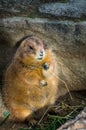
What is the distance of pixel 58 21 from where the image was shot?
4465 mm

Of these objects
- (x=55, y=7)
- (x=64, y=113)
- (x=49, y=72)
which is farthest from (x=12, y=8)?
(x=64, y=113)

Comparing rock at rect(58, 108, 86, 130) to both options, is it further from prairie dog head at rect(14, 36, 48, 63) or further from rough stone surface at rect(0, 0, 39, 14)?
rough stone surface at rect(0, 0, 39, 14)

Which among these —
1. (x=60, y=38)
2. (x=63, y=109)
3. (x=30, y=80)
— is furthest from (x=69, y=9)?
(x=63, y=109)

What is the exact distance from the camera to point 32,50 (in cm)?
427

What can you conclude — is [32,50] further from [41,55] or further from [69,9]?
[69,9]

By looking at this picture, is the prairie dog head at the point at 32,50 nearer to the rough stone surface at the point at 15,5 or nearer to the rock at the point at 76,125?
the rough stone surface at the point at 15,5

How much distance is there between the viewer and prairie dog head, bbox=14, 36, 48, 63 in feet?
14.0

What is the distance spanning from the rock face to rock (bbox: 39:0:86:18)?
82 millimetres

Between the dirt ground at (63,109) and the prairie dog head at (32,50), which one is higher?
the prairie dog head at (32,50)

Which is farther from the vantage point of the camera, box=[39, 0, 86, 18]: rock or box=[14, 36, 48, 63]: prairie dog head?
box=[39, 0, 86, 18]: rock

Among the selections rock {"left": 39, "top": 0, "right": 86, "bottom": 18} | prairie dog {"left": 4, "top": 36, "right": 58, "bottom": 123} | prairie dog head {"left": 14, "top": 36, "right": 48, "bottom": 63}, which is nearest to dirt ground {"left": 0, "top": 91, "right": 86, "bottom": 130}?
prairie dog {"left": 4, "top": 36, "right": 58, "bottom": 123}

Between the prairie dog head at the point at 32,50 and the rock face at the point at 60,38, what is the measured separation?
24 cm

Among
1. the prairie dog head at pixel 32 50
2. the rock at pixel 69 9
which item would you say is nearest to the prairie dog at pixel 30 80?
the prairie dog head at pixel 32 50

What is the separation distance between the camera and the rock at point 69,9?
4.39 m
